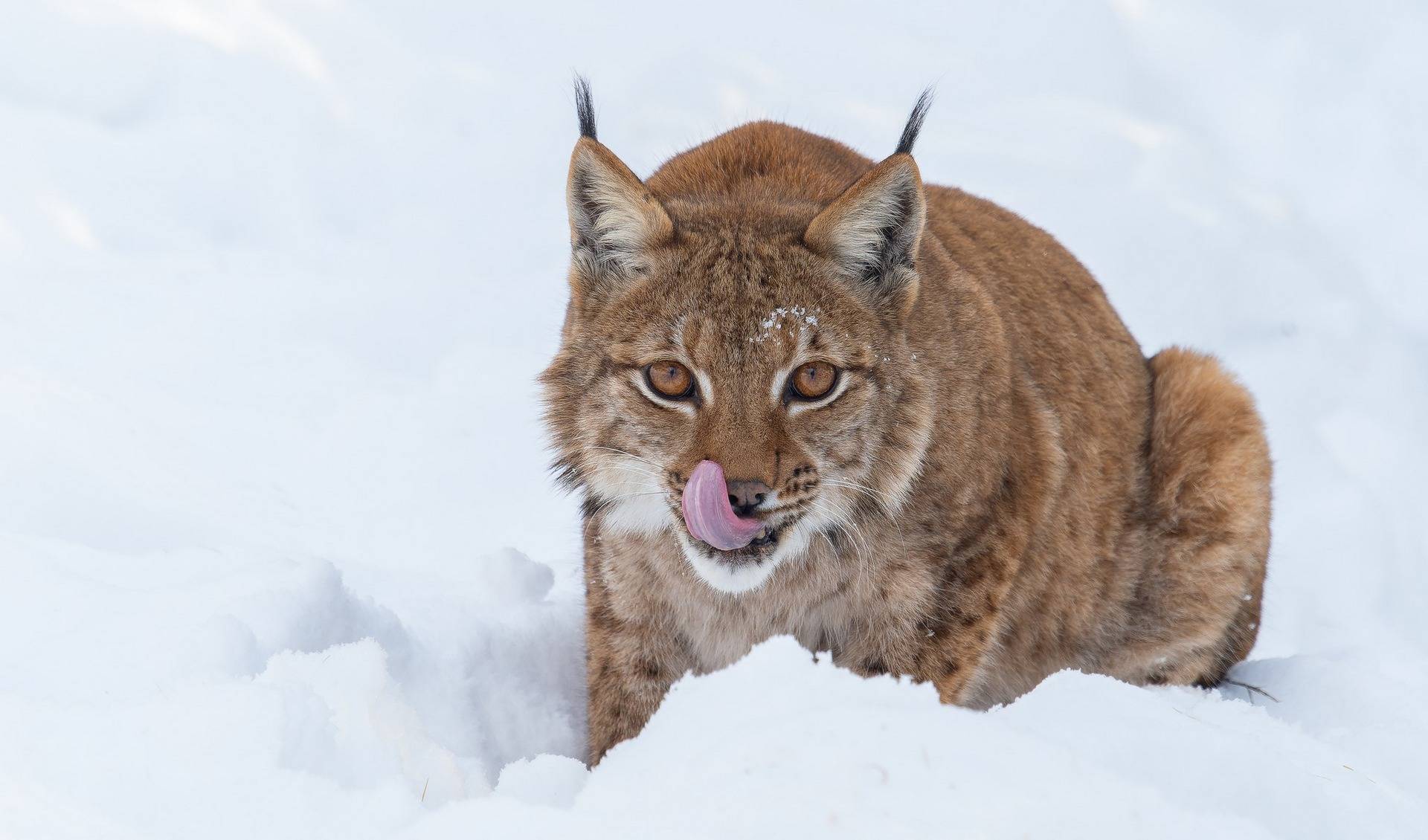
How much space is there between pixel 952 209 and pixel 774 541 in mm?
1824

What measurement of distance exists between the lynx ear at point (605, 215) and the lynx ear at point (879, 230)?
0.43m

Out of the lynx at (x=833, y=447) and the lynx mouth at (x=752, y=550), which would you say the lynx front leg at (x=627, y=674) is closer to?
the lynx at (x=833, y=447)

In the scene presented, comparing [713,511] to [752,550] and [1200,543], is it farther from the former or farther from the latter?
[1200,543]

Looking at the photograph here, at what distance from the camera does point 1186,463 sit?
4.71 meters

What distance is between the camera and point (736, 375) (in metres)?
3.43

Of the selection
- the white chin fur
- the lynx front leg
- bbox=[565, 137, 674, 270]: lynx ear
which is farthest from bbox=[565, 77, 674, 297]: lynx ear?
the lynx front leg

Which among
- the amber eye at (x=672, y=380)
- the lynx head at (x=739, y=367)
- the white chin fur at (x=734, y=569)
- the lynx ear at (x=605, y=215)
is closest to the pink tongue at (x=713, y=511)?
the lynx head at (x=739, y=367)

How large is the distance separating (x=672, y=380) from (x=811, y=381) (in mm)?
356

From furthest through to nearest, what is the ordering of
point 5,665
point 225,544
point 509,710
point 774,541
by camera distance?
1. point 225,544
2. point 509,710
3. point 774,541
4. point 5,665

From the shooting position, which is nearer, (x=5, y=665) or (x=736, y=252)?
(x=5, y=665)

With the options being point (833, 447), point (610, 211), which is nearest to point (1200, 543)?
point (833, 447)

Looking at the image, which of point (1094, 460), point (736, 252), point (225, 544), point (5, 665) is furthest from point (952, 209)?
point (5, 665)

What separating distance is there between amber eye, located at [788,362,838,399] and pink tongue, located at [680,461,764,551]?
Result: 1.05ft

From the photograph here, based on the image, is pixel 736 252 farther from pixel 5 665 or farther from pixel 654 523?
pixel 5 665
